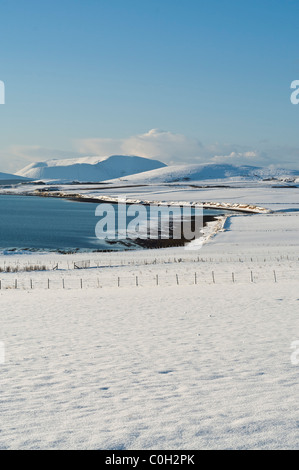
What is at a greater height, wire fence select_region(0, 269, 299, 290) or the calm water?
the calm water

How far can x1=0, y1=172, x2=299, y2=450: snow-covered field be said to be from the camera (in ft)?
27.1

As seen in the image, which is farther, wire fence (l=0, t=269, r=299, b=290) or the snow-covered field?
wire fence (l=0, t=269, r=299, b=290)

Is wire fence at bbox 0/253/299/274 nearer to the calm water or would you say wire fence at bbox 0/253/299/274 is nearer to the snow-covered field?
the snow-covered field

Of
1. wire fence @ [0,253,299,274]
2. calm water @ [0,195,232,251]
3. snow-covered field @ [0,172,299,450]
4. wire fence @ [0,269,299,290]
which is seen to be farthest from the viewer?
calm water @ [0,195,232,251]

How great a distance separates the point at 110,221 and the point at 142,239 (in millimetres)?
26497

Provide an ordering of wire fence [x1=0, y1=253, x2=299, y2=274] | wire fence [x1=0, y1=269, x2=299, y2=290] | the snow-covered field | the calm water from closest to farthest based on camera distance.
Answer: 1. the snow-covered field
2. wire fence [x1=0, y1=269, x2=299, y2=290]
3. wire fence [x1=0, y1=253, x2=299, y2=274]
4. the calm water

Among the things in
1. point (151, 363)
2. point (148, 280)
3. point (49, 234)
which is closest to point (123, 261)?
point (148, 280)

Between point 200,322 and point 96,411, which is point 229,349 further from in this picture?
point 96,411

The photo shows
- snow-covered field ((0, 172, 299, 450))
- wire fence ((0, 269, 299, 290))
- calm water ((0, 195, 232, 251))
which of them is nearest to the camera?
snow-covered field ((0, 172, 299, 450))

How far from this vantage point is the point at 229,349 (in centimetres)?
1409

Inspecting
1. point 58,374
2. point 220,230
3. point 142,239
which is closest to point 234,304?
point 58,374

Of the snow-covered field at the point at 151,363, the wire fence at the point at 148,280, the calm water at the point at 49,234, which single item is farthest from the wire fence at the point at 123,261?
the calm water at the point at 49,234

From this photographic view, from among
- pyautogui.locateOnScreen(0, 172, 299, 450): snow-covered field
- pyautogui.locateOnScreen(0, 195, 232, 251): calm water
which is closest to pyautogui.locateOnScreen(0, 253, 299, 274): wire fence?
pyautogui.locateOnScreen(0, 172, 299, 450): snow-covered field

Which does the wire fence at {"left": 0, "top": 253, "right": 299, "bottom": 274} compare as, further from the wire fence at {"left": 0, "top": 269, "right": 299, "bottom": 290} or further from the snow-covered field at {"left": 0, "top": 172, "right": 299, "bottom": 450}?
the snow-covered field at {"left": 0, "top": 172, "right": 299, "bottom": 450}
